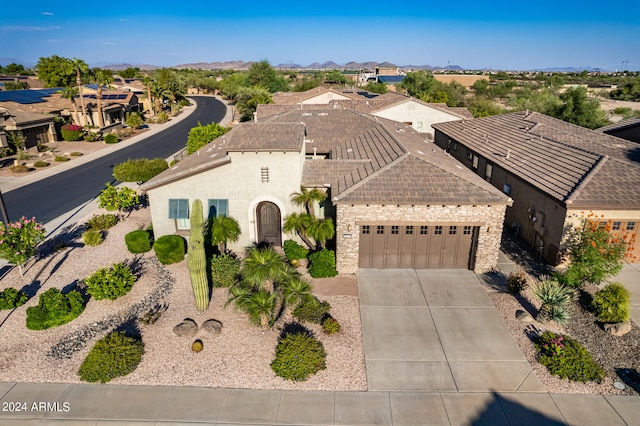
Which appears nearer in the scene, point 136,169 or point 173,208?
point 173,208

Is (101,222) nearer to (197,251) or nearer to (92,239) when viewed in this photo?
(92,239)

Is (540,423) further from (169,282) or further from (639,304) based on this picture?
(169,282)

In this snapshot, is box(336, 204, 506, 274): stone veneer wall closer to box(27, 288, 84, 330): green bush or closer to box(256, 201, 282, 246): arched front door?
box(256, 201, 282, 246): arched front door

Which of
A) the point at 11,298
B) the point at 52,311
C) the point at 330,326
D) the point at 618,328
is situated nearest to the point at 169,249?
the point at 52,311

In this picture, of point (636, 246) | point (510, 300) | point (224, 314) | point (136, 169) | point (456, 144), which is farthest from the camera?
point (456, 144)

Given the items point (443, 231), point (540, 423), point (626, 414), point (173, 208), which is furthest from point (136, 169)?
point (626, 414)

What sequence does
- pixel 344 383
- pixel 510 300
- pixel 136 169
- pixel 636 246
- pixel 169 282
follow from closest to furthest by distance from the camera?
pixel 344 383
pixel 510 300
pixel 169 282
pixel 636 246
pixel 136 169
